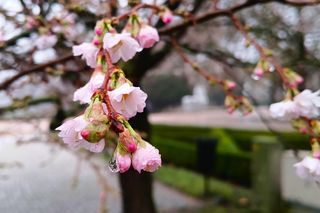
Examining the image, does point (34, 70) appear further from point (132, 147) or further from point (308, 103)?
point (132, 147)

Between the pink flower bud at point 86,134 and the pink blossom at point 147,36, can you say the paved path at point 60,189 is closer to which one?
the pink blossom at point 147,36

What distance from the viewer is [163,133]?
1214cm

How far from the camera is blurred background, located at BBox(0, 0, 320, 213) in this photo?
8.29 feet

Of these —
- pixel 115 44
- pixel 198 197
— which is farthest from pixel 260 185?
pixel 115 44

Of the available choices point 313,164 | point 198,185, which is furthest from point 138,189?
point 313,164

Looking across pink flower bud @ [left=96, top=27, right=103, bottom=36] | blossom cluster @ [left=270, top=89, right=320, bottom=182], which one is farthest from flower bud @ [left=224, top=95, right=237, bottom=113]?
pink flower bud @ [left=96, top=27, right=103, bottom=36]

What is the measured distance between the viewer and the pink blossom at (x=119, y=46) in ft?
2.79

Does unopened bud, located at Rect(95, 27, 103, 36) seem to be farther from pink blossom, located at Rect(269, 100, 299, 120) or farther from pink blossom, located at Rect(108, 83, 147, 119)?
pink blossom, located at Rect(269, 100, 299, 120)

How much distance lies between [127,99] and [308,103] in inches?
25.8

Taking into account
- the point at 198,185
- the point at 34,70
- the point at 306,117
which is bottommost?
the point at 198,185

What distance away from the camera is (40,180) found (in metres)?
8.61

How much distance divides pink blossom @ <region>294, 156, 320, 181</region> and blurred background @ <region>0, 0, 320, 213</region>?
15.1 inches

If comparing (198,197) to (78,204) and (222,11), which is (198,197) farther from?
→ (222,11)

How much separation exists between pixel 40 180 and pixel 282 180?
16.1 feet
